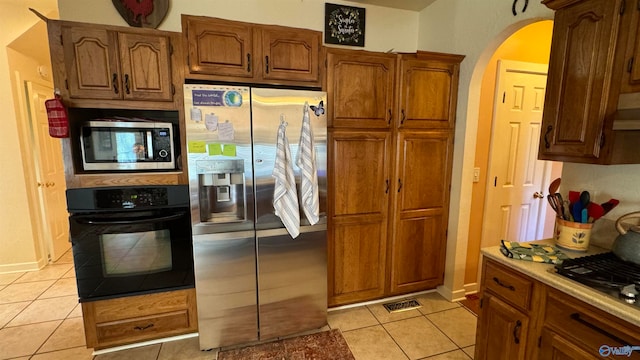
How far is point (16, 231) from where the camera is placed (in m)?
3.14

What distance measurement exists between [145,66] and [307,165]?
1.20 meters

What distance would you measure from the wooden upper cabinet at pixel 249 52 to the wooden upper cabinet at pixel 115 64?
0.19 meters

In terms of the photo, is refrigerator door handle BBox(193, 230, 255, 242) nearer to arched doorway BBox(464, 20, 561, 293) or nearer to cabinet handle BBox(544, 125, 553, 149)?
cabinet handle BBox(544, 125, 553, 149)

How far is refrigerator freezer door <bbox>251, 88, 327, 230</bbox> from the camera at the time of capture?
76.0 inches

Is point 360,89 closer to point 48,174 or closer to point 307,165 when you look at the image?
point 307,165

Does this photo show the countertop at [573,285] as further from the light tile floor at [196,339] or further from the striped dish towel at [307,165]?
the striped dish towel at [307,165]

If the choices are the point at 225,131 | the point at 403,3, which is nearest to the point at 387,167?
the point at 225,131

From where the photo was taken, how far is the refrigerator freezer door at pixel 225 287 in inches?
78.2

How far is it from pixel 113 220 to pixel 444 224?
2.60 metres

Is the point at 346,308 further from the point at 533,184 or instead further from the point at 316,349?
the point at 533,184

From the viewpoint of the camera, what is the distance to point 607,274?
1.31 metres

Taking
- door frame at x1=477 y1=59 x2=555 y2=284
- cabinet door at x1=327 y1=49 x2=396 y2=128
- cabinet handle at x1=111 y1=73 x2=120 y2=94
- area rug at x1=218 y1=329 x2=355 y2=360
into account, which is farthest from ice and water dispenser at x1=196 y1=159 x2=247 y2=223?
door frame at x1=477 y1=59 x2=555 y2=284

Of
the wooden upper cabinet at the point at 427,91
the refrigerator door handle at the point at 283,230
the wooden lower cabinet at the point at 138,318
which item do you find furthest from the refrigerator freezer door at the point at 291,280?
the wooden upper cabinet at the point at 427,91

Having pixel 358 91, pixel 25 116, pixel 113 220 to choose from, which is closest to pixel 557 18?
pixel 358 91
